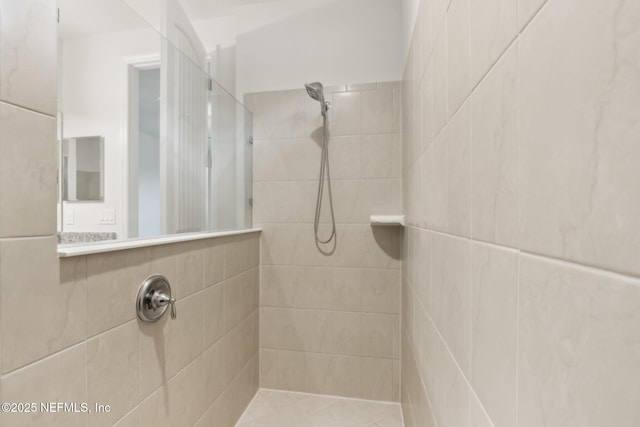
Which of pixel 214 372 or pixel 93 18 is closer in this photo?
pixel 93 18

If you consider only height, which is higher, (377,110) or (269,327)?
(377,110)

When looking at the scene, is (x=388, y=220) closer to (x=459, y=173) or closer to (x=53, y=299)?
(x=459, y=173)

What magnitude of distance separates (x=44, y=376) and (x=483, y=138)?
1.02 m

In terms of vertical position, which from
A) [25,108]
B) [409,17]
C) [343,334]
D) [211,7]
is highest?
[211,7]

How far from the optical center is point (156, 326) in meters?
1.01

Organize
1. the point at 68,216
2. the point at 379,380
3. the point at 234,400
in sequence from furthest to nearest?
1. the point at 379,380
2. the point at 234,400
3. the point at 68,216

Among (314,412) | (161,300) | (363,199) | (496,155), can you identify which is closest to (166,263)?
(161,300)

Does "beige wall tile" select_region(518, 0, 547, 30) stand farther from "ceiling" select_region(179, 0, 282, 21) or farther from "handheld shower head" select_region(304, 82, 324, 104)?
"ceiling" select_region(179, 0, 282, 21)

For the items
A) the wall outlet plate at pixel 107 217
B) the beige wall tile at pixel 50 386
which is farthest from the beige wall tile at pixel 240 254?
the beige wall tile at pixel 50 386

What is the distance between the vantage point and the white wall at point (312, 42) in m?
1.88

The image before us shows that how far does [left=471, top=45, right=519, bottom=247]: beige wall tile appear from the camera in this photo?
1.28 feet

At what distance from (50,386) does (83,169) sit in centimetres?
59

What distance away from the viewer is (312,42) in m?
1.97

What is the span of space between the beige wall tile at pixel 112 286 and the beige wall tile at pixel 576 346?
3.09 feet
